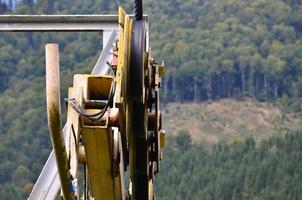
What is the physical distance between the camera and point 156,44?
10150cm

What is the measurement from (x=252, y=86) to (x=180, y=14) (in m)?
9.48

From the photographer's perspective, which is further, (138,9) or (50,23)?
(50,23)

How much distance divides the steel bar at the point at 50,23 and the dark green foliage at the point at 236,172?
205 ft

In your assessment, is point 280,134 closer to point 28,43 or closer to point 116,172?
point 28,43

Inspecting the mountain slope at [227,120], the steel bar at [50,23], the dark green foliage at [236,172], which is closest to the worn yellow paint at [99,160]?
the steel bar at [50,23]

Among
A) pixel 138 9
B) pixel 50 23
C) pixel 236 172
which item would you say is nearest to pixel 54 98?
pixel 138 9

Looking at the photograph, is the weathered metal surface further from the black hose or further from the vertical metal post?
the vertical metal post

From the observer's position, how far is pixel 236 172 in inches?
3221

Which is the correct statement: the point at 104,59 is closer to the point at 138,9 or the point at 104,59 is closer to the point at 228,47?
the point at 138,9

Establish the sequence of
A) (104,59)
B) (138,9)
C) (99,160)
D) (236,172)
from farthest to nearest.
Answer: (236,172) → (104,59) → (99,160) → (138,9)

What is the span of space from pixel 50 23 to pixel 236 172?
7281 cm

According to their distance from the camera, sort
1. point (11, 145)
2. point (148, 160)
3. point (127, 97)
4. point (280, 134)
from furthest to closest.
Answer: point (280, 134) → point (11, 145) → point (148, 160) → point (127, 97)

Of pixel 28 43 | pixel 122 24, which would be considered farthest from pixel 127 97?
pixel 28 43

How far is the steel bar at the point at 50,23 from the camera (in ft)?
31.0
